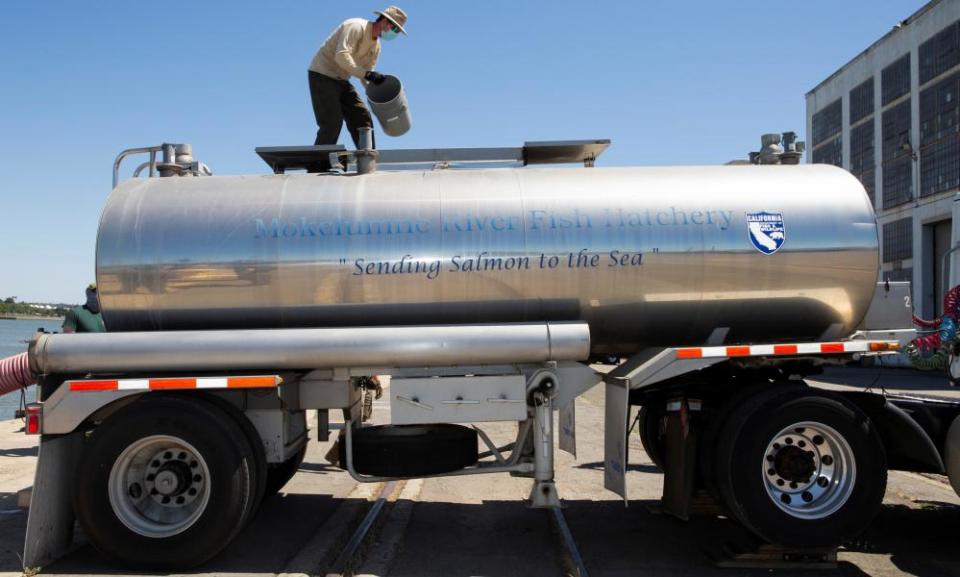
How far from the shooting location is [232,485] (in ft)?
17.8

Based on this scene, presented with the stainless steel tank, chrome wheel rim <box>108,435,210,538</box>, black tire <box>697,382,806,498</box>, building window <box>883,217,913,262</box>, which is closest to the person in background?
the stainless steel tank

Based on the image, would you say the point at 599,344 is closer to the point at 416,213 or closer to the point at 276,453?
the point at 416,213

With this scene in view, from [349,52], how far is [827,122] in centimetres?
3609

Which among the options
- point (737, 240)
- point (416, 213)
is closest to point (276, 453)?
point (416, 213)

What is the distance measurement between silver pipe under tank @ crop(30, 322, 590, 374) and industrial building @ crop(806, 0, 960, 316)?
86.4 feet

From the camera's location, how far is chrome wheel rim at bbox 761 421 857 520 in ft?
18.4

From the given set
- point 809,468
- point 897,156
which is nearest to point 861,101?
point 897,156

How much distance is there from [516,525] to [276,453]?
221 cm

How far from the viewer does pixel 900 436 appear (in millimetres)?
5926

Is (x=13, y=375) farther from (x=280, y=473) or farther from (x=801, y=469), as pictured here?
(x=801, y=469)

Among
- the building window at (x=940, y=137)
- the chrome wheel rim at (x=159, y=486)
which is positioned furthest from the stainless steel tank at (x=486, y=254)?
the building window at (x=940, y=137)

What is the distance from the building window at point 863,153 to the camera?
3594cm

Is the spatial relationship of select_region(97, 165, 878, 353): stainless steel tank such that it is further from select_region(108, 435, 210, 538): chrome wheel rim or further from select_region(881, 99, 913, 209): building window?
select_region(881, 99, 913, 209): building window

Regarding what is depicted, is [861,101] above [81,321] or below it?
above
